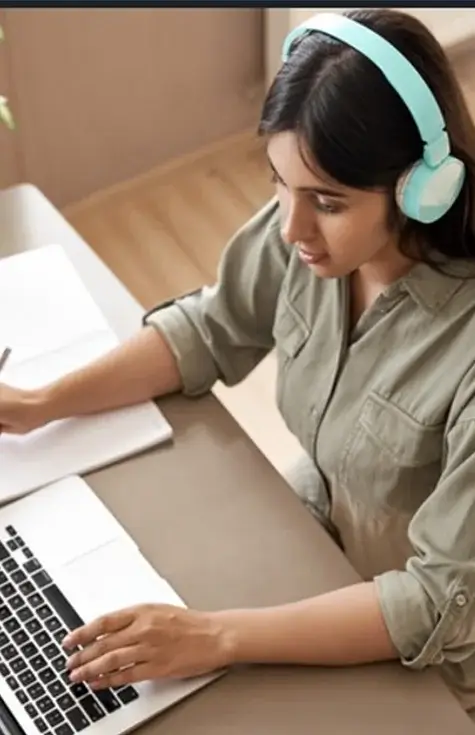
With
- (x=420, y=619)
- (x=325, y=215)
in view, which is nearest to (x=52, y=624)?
(x=420, y=619)

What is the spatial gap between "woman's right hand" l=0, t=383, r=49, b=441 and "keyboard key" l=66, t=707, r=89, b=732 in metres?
0.32

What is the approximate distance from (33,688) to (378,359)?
443mm

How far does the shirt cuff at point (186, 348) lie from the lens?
4.14 ft

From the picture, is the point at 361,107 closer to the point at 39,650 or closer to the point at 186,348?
the point at 186,348

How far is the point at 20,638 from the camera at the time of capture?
3.45 feet

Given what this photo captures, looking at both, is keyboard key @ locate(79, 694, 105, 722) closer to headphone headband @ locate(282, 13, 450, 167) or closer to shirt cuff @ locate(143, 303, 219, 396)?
shirt cuff @ locate(143, 303, 219, 396)

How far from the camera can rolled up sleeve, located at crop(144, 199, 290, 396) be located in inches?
49.5

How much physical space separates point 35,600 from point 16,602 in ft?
0.06

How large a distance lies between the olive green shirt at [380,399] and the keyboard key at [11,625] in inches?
12.6

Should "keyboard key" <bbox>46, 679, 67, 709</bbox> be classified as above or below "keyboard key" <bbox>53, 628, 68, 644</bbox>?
below

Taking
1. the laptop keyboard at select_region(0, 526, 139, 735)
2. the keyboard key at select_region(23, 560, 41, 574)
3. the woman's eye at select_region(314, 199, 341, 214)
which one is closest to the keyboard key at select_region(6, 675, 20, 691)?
the laptop keyboard at select_region(0, 526, 139, 735)

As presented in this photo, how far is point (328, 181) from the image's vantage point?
1.03 meters

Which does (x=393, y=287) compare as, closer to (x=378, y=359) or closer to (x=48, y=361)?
(x=378, y=359)

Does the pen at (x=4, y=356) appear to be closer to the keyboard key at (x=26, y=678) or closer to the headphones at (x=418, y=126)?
the keyboard key at (x=26, y=678)
